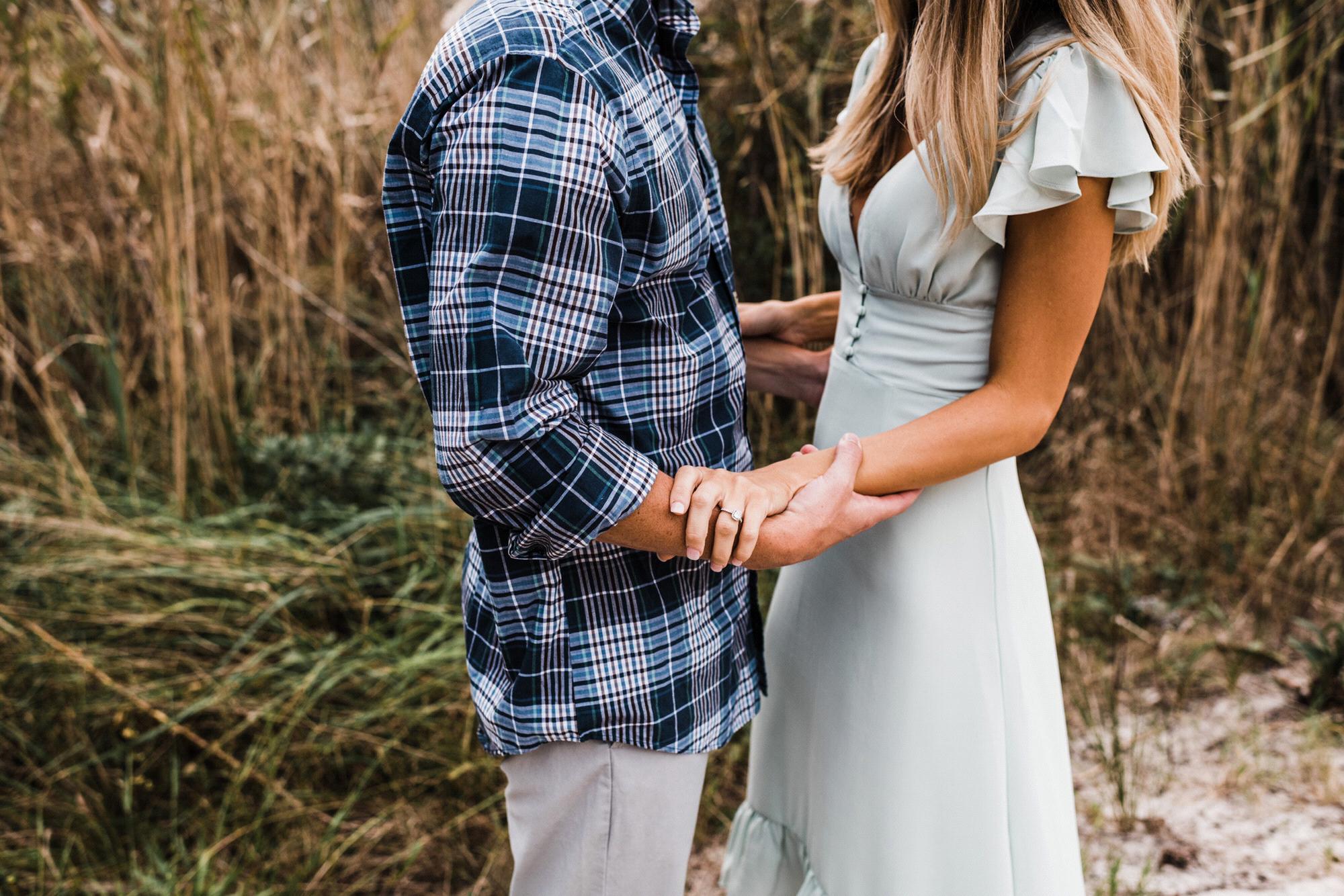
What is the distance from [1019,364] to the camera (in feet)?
3.92

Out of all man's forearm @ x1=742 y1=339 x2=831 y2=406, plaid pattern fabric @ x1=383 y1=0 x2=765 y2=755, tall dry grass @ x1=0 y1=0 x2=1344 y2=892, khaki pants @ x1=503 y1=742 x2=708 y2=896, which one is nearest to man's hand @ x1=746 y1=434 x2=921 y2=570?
plaid pattern fabric @ x1=383 y1=0 x2=765 y2=755

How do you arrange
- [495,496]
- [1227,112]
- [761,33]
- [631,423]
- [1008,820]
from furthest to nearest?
[1227,112]
[761,33]
[1008,820]
[631,423]
[495,496]

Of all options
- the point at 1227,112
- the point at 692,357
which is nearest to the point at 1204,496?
the point at 1227,112

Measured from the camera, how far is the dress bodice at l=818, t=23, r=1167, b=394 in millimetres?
1098

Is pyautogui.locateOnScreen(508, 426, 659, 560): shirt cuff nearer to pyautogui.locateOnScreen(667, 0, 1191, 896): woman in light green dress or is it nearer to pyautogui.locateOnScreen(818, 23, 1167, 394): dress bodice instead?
pyautogui.locateOnScreen(667, 0, 1191, 896): woman in light green dress

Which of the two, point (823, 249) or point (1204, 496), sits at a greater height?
point (823, 249)

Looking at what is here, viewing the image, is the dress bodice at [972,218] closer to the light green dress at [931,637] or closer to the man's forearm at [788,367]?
the light green dress at [931,637]

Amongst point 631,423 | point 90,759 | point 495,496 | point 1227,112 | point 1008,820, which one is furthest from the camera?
point 1227,112

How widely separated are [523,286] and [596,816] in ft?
2.03

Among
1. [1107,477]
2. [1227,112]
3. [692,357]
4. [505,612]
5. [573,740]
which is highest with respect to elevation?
[1227,112]

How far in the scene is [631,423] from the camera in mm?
1110

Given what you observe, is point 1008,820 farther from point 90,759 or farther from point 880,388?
point 90,759

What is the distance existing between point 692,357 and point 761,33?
4.82ft

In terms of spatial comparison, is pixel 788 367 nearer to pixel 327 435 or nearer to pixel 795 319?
pixel 795 319
